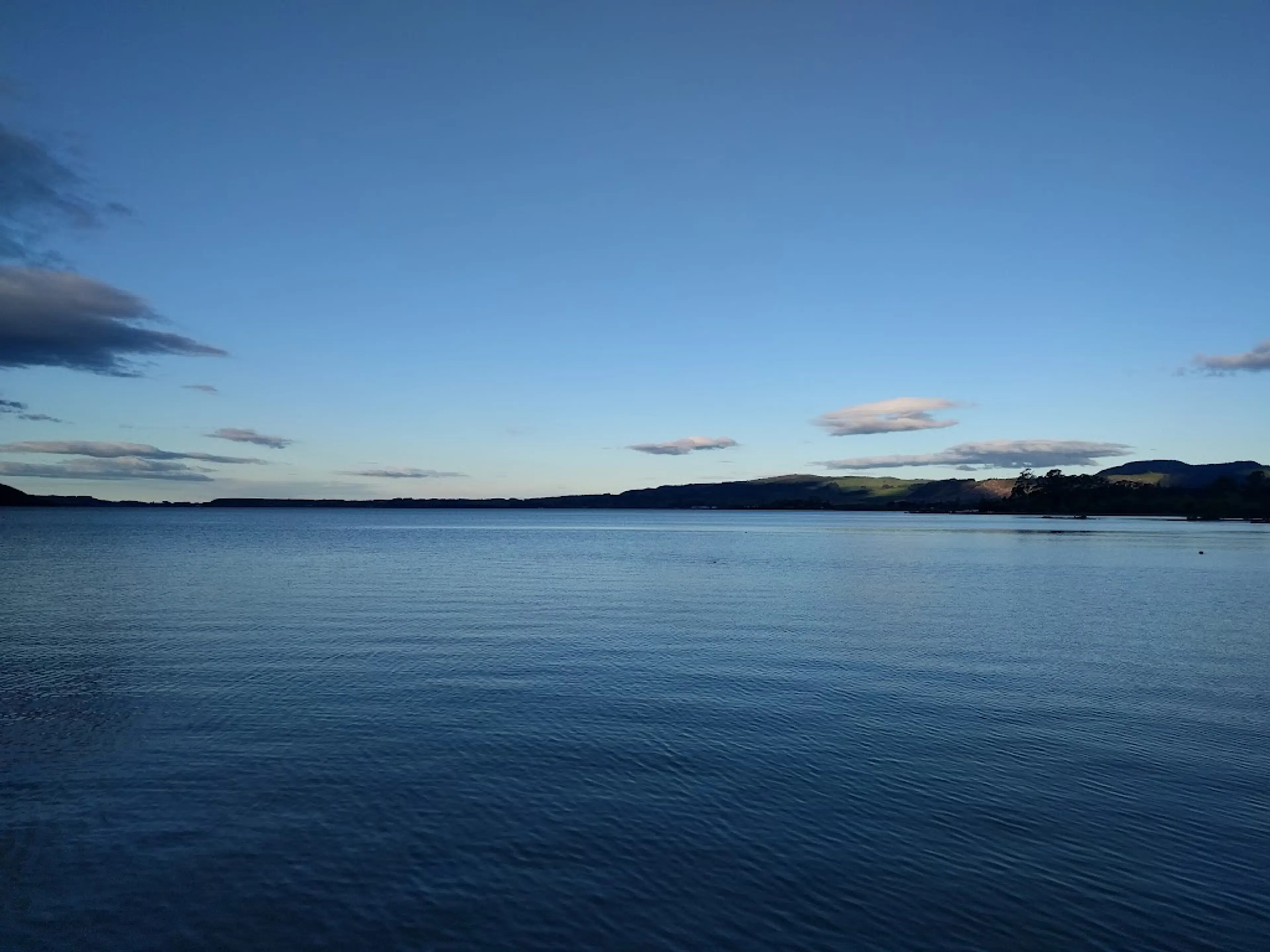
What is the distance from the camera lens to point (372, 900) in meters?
11.9

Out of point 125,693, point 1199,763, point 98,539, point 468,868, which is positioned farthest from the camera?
point 98,539

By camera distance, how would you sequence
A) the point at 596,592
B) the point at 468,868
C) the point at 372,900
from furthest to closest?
the point at 596,592
the point at 468,868
the point at 372,900

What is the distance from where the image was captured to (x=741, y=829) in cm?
1458

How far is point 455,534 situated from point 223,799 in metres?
145

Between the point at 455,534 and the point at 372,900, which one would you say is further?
the point at 455,534

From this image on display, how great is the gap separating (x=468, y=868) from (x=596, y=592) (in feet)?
137

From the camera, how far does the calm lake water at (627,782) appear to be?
1164 centimetres

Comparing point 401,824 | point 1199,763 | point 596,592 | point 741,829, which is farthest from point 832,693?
point 596,592

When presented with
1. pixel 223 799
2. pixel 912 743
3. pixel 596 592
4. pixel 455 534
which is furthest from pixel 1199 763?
pixel 455 534

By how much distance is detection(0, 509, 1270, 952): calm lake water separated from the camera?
11641 mm

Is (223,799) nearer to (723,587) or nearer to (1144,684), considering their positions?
(1144,684)

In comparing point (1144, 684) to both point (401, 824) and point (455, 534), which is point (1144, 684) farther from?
point (455, 534)

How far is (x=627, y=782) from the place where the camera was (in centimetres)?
1692

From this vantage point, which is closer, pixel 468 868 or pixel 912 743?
pixel 468 868
